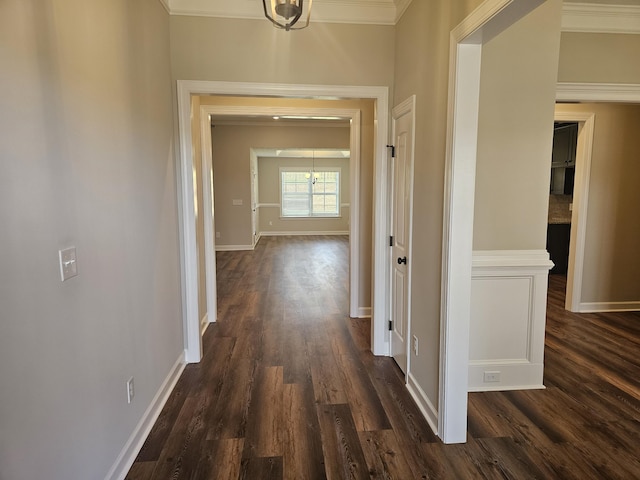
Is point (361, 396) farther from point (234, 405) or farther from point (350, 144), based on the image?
point (350, 144)

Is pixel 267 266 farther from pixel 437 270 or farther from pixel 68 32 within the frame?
pixel 68 32

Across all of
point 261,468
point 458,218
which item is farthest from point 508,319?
point 261,468

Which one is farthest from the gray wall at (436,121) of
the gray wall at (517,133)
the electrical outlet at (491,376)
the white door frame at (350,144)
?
the white door frame at (350,144)

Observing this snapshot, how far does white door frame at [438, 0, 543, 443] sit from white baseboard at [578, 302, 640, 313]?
323cm

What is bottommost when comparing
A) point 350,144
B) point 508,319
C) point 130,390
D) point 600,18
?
point 130,390

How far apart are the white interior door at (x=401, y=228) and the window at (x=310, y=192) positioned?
345 inches

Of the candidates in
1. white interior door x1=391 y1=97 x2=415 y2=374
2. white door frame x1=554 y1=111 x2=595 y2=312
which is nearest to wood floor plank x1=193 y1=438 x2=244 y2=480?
white interior door x1=391 y1=97 x2=415 y2=374

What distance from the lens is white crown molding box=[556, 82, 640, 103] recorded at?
319 centimetres

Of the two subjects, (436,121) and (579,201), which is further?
(579,201)

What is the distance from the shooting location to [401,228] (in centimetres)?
289

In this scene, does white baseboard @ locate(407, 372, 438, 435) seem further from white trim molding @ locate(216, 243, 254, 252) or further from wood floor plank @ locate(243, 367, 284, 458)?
white trim molding @ locate(216, 243, 254, 252)

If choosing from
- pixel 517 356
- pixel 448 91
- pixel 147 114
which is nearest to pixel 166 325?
pixel 147 114

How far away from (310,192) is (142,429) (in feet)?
32.8

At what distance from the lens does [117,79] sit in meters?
1.89
